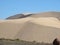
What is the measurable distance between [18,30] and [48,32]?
11.5 metres

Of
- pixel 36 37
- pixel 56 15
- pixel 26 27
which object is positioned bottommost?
pixel 36 37

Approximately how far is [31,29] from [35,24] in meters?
5.07

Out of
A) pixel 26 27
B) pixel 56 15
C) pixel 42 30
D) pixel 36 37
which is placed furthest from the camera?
pixel 56 15

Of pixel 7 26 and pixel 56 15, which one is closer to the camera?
pixel 7 26

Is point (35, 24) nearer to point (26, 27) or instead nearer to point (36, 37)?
point (26, 27)

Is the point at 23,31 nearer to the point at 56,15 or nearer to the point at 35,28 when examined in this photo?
the point at 35,28

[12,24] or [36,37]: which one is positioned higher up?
[12,24]

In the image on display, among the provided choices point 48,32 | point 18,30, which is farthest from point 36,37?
point 18,30

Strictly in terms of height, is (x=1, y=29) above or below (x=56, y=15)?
below

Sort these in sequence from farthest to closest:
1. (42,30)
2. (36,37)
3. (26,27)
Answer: (26,27) < (42,30) < (36,37)

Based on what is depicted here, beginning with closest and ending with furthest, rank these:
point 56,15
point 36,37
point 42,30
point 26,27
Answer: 1. point 36,37
2. point 42,30
3. point 26,27
4. point 56,15

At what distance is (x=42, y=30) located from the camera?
255ft

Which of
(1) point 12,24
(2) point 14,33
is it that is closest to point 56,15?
(1) point 12,24

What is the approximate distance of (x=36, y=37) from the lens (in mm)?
71125
